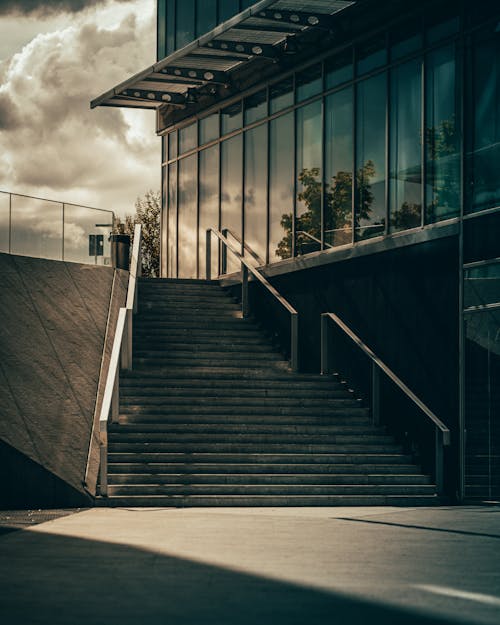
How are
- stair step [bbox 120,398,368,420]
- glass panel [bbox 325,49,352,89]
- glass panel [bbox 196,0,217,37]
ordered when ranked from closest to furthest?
stair step [bbox 120,398,368,420]
glass panel [bbox 325,49,352,89]
glass panel [bbox 196,0,217,37]

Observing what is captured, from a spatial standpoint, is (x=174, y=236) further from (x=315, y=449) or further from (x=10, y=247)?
→ (x=315, y=449)

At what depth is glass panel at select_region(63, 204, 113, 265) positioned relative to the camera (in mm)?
19891

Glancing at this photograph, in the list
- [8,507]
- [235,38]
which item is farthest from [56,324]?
[235,38]

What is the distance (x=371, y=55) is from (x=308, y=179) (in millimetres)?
2881

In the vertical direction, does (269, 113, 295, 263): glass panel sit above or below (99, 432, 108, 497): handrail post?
above

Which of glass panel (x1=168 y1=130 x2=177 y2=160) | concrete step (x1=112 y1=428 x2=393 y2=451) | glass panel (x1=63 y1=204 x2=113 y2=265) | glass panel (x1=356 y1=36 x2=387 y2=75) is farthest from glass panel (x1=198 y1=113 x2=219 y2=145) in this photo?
concrete step (x1=112 y1=428 x2=393 y2=451)

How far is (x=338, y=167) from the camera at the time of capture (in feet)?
64.4

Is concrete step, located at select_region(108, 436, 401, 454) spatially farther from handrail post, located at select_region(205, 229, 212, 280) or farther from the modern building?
handrail post, located at select_region(205, 229, 212, 280)

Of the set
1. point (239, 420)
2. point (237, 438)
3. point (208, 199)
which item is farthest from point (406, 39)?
point (208, 199)

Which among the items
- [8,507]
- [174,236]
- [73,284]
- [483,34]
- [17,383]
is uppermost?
[483,34]

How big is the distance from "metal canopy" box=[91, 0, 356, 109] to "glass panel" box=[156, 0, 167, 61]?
152cm

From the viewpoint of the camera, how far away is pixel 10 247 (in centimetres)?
1820

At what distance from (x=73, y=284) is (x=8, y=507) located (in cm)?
485

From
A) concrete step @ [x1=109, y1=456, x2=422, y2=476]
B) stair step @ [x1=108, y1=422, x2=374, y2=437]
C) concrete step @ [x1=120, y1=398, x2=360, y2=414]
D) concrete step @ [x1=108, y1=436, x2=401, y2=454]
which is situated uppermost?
concrete step @ [x1=120, y1=398, x2=360, y2=414]
